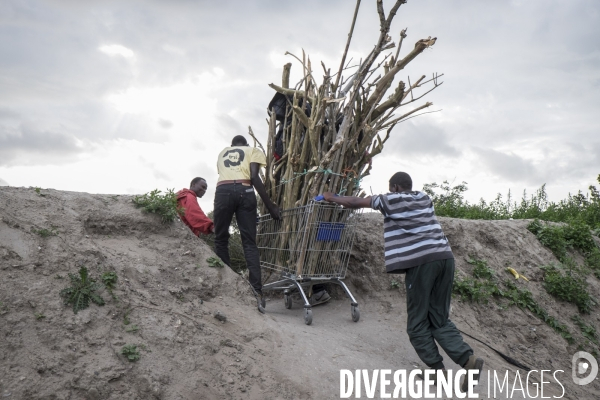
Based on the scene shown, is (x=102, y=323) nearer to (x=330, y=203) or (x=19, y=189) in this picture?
(x=19, y=189)

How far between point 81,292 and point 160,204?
5.45 ft

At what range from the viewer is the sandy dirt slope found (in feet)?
14.1

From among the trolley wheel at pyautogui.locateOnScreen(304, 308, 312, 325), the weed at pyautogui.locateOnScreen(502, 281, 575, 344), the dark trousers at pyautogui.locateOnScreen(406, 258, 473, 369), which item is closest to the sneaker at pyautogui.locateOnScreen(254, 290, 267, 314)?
the trolley wheel at pyautogui.locateOnScreen(304, 308, 312, 325)

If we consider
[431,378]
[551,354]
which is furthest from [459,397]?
[551,354]

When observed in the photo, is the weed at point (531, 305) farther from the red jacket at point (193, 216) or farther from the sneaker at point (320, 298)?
the red jacket at point (193, 216)

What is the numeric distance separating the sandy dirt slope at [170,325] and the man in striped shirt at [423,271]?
0.54 meters

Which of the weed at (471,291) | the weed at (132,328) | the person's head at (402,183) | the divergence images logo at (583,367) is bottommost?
the divergence images logo at (583,367)

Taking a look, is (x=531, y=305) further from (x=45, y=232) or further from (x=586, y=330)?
(x=45, y=232)

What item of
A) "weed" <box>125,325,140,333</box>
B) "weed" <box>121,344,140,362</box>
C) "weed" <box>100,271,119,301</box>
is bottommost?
"weed" <box>121,344,140,362</box>

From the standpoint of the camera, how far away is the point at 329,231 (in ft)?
21.0

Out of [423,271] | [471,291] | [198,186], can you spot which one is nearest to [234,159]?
[198,186]

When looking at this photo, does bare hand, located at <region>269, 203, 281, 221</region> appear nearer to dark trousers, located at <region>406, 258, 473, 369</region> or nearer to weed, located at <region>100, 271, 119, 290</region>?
dark trousers, located at <region>406, 258, 473, 369</region>

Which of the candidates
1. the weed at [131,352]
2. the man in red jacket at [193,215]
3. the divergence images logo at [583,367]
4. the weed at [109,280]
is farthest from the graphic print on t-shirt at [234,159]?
the divergence images logo at [583,367]

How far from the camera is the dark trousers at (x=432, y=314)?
5.11 meters
